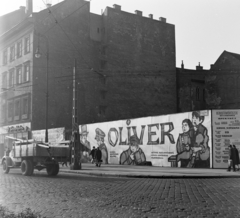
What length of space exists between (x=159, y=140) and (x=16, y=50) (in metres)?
23.0

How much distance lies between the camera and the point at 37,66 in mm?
38844

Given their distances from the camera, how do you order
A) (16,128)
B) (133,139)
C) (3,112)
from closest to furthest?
(133,139) → (16,128) → (3,112)

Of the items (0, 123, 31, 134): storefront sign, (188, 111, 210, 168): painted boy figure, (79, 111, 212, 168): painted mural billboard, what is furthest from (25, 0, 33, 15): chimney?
(188, 111, 210, 168): painted boy figure

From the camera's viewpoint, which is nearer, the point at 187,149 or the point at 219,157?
the point at 219,157

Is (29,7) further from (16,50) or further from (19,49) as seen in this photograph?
(19,49)

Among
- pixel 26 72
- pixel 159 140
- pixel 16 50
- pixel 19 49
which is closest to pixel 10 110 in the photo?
pixel 26 72

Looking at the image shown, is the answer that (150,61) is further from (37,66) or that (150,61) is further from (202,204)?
(202,204)

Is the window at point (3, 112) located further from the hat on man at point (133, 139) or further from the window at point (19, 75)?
the hat on man at point (133, 139)

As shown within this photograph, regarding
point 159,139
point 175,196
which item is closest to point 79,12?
point 159,139

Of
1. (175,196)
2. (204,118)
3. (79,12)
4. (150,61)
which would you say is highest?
(79,12)

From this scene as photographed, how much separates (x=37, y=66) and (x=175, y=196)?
3157 cm

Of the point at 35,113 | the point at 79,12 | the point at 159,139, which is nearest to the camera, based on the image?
the point at 159,139

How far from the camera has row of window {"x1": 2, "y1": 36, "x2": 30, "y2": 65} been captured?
132 feet

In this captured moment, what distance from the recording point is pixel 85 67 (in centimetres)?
4256
